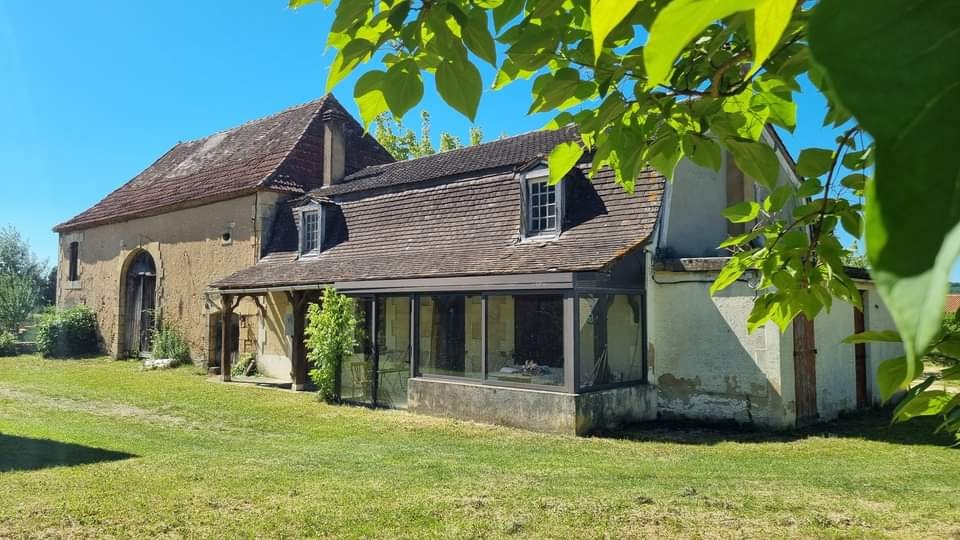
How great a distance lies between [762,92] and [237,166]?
21.5 meters

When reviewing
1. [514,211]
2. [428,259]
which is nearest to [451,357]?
[428,259]

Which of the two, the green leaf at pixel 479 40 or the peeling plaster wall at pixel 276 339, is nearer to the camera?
the green leaf at pixel 479 40

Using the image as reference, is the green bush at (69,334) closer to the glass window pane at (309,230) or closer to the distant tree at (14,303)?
the distant tree at (14,303)

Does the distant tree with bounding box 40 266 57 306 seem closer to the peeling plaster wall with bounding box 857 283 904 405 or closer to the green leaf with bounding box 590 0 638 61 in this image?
the peeling plaster wall with bounding box 857 283 904 405

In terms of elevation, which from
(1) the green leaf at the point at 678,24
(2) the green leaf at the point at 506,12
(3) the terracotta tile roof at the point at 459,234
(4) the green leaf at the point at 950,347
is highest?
(3) the terracotta tile roof at the point at 459,234

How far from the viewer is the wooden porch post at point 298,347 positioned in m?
15.9

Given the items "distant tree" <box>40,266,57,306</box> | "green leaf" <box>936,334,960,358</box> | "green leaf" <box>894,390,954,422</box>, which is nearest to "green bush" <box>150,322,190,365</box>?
"green leaf" <box>894,390,954,422</box>

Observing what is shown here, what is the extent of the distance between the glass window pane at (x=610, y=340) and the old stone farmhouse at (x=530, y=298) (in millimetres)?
36

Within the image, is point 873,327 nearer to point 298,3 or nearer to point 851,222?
point 851,222

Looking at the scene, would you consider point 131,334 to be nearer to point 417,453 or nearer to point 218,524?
point 417,453

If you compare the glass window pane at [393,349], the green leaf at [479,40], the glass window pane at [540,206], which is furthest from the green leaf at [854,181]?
the glass window pane at [393,349]

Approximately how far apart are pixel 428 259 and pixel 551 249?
285 cm

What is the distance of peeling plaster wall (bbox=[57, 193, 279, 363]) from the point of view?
19.1 metres

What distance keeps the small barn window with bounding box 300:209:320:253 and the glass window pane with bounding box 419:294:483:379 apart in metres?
6.01
